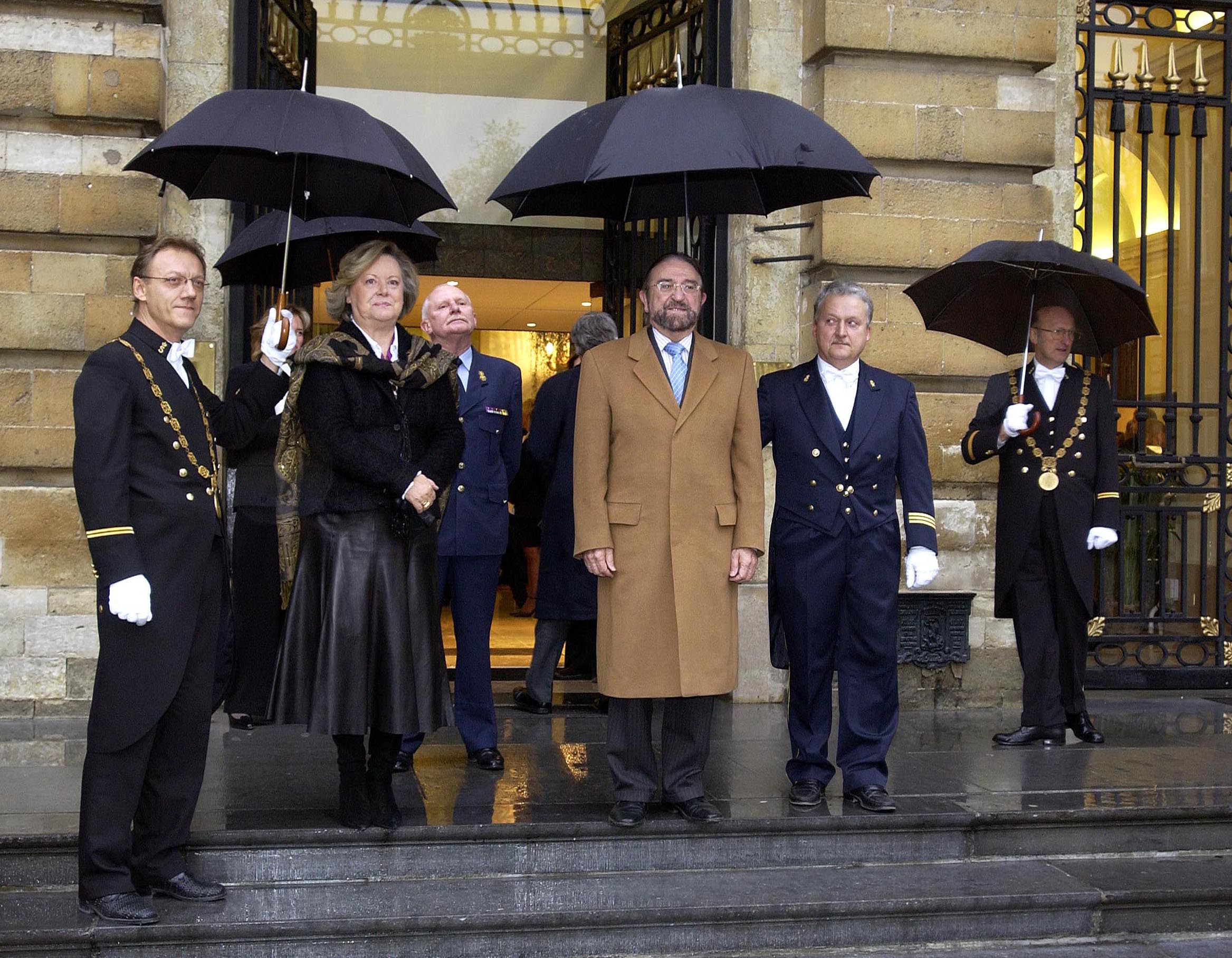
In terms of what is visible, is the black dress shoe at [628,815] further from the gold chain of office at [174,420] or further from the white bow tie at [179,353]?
the white bow tie at [179,353]

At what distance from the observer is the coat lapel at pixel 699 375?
15.8ft

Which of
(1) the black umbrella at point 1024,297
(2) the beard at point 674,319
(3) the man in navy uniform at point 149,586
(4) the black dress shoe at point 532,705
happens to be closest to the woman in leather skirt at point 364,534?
(3) the man in navy uniform at point 149,586

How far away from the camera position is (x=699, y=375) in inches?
192

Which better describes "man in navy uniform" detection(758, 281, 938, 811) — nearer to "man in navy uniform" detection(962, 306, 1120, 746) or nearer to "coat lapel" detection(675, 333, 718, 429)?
"coat lapel" detection(675, 333, 718, 429)

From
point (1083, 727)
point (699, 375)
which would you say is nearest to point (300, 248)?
point (699, 375)

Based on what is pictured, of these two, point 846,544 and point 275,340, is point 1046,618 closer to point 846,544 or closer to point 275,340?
point 846,544

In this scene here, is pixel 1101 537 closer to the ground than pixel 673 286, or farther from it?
closer to the ground

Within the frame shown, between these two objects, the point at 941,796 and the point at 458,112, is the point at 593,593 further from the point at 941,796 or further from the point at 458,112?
the point at 458,112

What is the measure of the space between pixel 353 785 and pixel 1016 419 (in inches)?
125

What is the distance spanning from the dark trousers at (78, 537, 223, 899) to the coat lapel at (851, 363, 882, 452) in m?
2.26

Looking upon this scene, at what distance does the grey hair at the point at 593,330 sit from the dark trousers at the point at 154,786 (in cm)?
278

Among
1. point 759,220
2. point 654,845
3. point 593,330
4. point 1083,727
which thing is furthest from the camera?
point 759,220

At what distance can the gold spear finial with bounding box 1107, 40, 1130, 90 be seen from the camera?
310 inches

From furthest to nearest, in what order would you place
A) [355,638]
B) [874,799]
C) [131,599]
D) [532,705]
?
[532,705] < [874,799] < [355,638] < [131,599]
